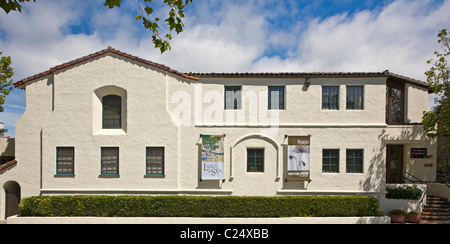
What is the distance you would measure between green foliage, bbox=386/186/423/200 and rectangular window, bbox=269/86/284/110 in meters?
8.69

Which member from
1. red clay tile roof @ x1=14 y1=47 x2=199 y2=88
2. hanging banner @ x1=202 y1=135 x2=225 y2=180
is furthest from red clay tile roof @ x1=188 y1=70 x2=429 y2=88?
hanging banner @ x1=202 y1=135 x2=225 y2=180

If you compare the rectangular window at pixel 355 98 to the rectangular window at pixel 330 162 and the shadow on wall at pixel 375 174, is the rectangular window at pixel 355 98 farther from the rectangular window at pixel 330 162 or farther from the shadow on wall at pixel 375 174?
the rectangular window at pixel 330 162

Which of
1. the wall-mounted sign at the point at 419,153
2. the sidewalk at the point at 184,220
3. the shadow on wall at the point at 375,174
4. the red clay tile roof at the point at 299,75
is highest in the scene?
the red clay tile roof at the point at 299,75

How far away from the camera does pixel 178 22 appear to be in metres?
6.18

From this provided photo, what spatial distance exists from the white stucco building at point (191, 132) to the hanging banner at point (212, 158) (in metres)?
0.06

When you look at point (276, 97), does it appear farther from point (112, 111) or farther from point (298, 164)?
point (112, 111)

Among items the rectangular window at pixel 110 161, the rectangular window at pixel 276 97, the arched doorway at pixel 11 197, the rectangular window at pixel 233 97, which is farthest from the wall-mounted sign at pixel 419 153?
the arched doorway at pixel 11 197

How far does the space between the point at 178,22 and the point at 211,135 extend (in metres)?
7.52

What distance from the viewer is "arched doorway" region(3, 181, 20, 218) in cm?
1255

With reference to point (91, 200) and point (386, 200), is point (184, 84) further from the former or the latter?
point (386, 200)

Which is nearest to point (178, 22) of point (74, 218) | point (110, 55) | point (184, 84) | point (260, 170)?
point (184, 84)

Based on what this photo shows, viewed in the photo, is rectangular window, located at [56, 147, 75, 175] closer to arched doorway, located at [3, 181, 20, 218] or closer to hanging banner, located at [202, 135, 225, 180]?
arched doorway, located at [3, 181, 20, 218]

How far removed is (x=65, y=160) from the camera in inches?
490

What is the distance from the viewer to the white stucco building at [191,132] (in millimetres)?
12367
